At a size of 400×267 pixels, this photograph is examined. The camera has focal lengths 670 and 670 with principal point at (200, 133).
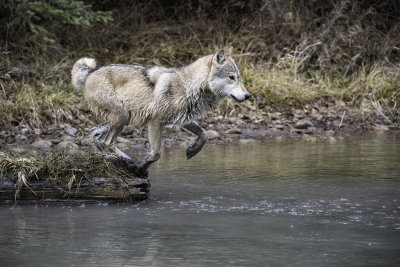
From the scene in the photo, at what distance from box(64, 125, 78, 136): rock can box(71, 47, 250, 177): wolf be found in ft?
10.9

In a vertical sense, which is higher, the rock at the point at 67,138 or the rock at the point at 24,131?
the rock at the point at 24,131

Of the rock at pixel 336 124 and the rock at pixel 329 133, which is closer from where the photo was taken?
the rock at pixel 329 133

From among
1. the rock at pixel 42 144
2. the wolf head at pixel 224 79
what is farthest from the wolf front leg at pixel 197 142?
the rock at pixel 42 144

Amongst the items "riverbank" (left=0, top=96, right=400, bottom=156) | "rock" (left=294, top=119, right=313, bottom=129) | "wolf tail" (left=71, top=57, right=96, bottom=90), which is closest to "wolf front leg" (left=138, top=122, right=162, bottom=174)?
"wolf tail" (left=71, top=57, right=96, bottom=90)

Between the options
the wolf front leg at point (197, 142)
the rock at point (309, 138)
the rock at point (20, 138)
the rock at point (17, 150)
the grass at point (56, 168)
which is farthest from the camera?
the rock at point (309, 138)

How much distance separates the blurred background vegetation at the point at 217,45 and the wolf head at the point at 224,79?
4990 mm

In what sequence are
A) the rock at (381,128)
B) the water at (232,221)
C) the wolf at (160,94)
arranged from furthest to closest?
the rock at (381,128), the wolf at (160,94), the water at (232,221)

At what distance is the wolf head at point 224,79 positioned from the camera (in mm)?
7984

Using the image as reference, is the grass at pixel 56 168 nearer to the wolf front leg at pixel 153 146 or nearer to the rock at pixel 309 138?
the wolf front leg at pixel 153 146

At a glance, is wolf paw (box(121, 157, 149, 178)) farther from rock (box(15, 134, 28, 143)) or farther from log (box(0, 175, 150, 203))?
rock (box(15, 134, 28, 143))

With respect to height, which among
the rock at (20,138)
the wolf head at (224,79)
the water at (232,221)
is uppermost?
the wolf head at (224,79)

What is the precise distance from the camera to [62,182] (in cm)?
698

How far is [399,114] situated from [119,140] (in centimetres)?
586

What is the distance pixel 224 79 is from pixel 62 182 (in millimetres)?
2316
